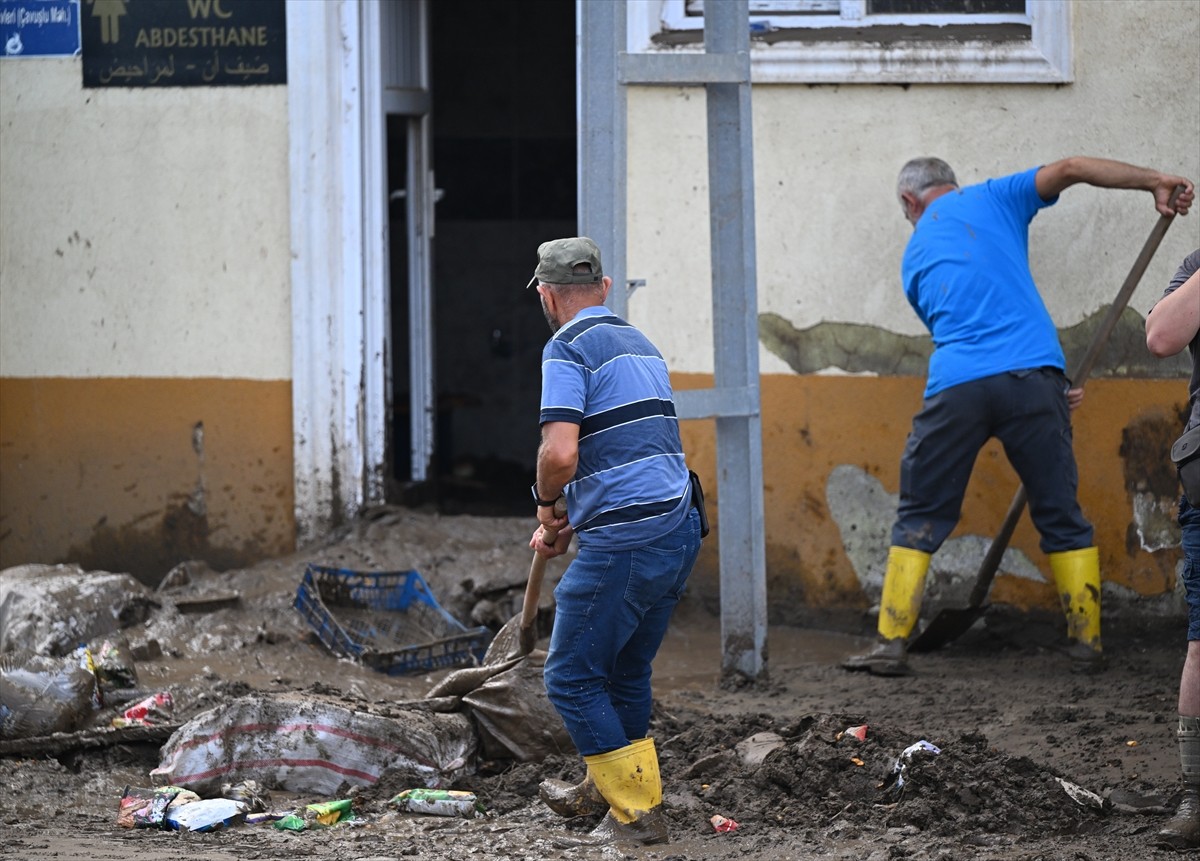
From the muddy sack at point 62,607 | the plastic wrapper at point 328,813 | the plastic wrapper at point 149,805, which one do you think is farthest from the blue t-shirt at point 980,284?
the muddy sack at point 62,607

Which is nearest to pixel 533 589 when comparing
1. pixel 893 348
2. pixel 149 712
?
pixel 149 712

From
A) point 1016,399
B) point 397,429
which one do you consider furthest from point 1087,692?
point 397,429

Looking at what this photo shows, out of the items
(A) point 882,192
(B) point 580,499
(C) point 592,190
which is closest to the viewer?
(B) point 580,499

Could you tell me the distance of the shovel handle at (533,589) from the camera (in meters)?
4.28

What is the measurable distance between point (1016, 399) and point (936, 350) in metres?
0.46

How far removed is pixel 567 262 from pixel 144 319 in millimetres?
4063

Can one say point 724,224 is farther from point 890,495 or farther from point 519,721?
point 519,721

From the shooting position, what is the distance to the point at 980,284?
602 cm

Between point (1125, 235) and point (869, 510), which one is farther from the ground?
point (1125, 235)

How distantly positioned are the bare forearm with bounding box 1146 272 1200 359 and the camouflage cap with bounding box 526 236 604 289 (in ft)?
5.09

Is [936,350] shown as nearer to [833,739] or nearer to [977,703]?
[977,703]

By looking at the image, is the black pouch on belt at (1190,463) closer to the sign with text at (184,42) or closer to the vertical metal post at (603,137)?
the vertical metal post at (603,137)

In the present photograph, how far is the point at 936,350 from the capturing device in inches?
246

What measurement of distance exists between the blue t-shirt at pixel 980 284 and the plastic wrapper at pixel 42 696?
355 centimetres
